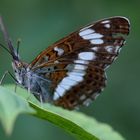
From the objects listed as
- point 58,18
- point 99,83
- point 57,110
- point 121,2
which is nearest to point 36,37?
point 58,18

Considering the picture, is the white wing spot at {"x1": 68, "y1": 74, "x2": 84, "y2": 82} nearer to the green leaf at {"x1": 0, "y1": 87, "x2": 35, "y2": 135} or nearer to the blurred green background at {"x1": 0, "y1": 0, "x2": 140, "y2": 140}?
the blurred green background at {"x1": 0, "y1": 0, "x2": 140, "y2": 140}

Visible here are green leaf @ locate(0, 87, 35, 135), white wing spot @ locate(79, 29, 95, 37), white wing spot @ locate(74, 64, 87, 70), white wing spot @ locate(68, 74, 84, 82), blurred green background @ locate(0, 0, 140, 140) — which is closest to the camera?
green leaf @ locate(0, 87, 35, 135)

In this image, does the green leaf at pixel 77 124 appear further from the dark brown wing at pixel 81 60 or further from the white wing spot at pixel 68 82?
the white wing spot at pixel 68 82

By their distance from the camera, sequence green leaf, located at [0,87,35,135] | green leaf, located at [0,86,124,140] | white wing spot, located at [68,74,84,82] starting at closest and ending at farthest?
green leaf, located at [0,87,35,135] → green leaf, located at [0,86,124,140] → white wing spot, located at [68,74,84,82]

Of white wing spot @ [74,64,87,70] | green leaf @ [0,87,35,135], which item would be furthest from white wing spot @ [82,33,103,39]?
green leaf @ [0,87,35,135]

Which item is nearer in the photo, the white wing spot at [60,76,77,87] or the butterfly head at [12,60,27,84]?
the butterfly head at [12,60,27,84]
